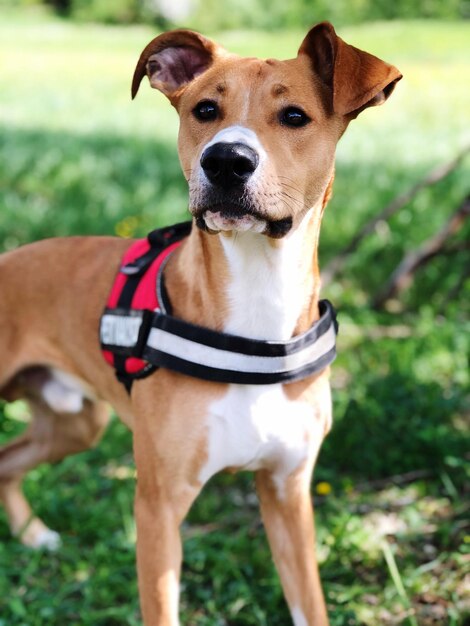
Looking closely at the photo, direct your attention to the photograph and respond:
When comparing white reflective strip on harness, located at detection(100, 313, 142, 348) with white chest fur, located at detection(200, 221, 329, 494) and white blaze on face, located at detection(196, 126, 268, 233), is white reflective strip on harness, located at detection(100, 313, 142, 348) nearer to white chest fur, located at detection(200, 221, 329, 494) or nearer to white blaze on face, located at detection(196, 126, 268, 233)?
white chest fur, located at detection(200, 221, 329, 494)

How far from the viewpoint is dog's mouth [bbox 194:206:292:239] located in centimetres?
257

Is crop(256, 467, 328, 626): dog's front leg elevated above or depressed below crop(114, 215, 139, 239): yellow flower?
above

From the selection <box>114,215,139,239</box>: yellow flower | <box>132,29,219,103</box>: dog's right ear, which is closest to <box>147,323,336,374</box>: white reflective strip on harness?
<box>132,29,219,103</box>: dog's right ear

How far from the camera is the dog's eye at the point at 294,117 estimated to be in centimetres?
273

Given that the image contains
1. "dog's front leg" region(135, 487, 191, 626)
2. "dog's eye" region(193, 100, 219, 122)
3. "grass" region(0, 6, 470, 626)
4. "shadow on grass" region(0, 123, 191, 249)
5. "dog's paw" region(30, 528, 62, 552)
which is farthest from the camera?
"shadow on grass" region(0, 123, 191, 249)

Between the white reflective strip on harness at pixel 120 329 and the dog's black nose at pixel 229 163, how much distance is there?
2.45ft

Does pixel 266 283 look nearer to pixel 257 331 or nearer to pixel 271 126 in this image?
pixel 257 331

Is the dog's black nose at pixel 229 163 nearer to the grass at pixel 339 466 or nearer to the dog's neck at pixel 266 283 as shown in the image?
A: the dog's neck at pixel 266 283

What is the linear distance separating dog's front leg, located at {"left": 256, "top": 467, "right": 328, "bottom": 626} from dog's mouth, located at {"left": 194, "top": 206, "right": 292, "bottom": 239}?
936mm

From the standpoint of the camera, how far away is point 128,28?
3002 cm

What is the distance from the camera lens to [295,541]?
10.7ft

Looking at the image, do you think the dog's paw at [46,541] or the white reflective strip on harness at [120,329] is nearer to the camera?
the white reflective strip on harness at [120,329]

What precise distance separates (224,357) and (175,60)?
1148 mm

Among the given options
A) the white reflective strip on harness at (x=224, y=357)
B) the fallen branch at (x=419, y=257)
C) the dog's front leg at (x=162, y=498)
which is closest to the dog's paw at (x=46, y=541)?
the dog's front leg at (x=162, y=498)
